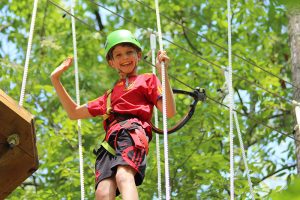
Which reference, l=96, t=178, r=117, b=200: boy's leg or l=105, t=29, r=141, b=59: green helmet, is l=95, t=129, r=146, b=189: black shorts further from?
l=105, t=29, r=141, b=59: green helmet

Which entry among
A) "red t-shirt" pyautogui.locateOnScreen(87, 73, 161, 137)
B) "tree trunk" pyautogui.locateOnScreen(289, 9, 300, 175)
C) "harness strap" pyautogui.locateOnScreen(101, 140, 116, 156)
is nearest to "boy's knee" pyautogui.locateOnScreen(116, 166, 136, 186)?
"harness strap" pyautogui.locateOnScreen(101, 140, 116, 156)

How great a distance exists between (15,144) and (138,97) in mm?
777

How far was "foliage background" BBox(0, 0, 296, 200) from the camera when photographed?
678 centimetres

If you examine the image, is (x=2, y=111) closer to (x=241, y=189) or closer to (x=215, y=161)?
(x=241, y=189)

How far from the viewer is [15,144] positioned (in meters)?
2.85

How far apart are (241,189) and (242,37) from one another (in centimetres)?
361

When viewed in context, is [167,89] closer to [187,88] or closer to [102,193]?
[102,193]

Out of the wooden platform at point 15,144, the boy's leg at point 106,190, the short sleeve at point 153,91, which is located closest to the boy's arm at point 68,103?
the short sleeve at point 153,91

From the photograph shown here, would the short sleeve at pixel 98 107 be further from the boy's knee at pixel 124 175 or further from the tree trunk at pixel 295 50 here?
the tree trunk at pixel 295 50

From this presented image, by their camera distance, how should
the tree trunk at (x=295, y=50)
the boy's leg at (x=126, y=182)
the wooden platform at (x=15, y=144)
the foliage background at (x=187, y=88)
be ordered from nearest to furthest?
the wooden platform at (x=15, y=144), the boy's leg at (x=126, y=182), the tree trunk at (x=295, y=50), the foliage background at (x=187, y=88)

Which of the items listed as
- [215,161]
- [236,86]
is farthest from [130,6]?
[215,161]

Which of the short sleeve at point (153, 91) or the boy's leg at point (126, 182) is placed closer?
the boy's leg at point (126, 182)

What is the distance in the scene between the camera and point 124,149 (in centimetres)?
326

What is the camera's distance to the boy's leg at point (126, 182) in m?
3.07
